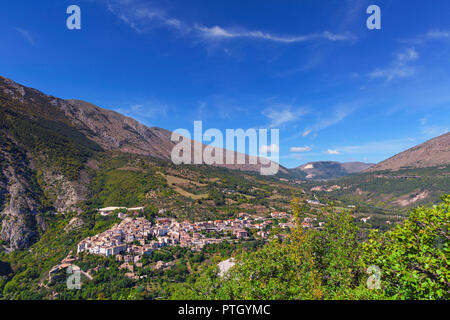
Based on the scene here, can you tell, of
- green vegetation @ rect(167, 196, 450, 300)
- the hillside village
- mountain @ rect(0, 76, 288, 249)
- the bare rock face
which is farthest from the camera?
mountain @ rect(0, 76, 288, 249)

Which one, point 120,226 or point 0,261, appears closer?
point 0,261

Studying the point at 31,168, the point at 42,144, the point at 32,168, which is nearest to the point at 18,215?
the point at 31,168

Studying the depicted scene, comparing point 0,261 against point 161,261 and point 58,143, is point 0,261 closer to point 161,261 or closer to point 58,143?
point 161,261

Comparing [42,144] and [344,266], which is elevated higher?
[42,144]

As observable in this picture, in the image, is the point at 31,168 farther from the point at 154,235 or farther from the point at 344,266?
the point at 344,266

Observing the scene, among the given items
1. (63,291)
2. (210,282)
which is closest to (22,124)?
(63,291)

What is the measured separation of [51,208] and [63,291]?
1818 inches

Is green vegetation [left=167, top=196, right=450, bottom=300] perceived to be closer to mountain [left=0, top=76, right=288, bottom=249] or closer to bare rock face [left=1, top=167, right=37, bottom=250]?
bare rock face [left=1, top=167, right=37, bottom=250]

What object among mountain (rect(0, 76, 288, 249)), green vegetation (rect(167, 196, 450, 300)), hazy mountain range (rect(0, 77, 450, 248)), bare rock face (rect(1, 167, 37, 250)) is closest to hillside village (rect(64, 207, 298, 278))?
hazy mountain range (rect(0, 77, 450, 248))

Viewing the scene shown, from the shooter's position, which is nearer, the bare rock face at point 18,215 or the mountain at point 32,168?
the bare rock face at point 18,215

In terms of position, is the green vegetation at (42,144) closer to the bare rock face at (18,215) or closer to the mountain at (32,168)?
the mountain at (32,168)

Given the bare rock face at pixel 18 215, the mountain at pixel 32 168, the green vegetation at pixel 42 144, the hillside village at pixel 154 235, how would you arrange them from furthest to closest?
1. the green vegetation at pixel 42 144
2. the mountain at pixel 32 168
3. the bare rock face at pixel 18 215
4. the hillside village at pixel 154 235

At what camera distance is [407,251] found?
7.18 m

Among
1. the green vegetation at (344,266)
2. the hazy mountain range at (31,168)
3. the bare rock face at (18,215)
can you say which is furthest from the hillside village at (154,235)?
the green vegetation at (344,266)
